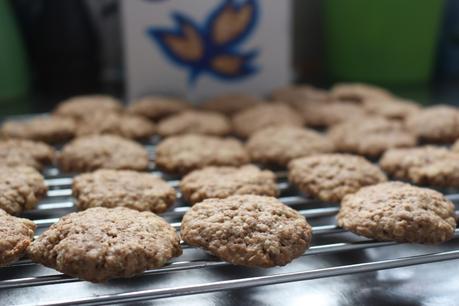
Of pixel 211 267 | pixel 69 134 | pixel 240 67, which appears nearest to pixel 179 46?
pixel 240 67

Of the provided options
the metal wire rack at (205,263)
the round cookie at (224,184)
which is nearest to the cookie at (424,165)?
the metal wire rack at (205,263)

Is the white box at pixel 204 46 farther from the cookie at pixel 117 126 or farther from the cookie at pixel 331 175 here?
the cookie at pixel 331 175

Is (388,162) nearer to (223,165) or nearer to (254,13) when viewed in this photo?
(223,165)

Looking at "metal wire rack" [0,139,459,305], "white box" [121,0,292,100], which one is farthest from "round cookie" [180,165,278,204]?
"white box" [121,0,292,100]

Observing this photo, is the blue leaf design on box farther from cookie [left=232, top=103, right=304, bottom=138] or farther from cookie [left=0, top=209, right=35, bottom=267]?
cookie [left=0, top=209, right=35, bottom=267]

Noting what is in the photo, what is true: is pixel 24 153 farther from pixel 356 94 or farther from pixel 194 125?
pixel 356 94

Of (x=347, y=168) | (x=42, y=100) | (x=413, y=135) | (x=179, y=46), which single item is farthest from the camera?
(x=42, y=100)
